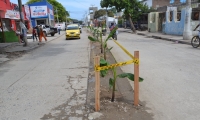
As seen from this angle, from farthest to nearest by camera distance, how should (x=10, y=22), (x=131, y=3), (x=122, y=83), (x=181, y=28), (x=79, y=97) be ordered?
1. (x=131, y=3)
2. (x=10, y=22)
3. (x=181, y=28)
4. (x=122, y=83)
5. (x=79, y=97)

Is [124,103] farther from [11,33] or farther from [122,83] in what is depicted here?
[11,33]

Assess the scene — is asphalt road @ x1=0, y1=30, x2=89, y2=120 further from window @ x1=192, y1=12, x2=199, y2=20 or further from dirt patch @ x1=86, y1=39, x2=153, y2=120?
window @ x1=192, y1=12, x2=199, y2=20

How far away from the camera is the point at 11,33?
18734mm

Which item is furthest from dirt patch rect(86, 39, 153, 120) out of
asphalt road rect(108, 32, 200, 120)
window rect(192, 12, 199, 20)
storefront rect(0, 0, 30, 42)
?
window rect(192, 12, 199, 20)

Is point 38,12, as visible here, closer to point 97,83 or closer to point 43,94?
point 43,94

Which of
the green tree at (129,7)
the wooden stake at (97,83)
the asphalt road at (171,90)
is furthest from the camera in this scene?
the green tree at (129,7)

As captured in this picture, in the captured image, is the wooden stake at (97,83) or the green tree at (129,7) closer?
the wooden stake at (97,83)

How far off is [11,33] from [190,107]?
1864 centimetres

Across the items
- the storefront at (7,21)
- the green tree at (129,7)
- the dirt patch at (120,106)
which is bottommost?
the dirt patch at (120,106)

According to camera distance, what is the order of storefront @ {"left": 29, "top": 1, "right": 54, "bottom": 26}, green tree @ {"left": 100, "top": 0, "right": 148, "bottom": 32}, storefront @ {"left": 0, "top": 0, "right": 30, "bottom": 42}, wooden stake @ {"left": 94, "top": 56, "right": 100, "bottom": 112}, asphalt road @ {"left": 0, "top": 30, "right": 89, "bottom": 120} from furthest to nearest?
storefront @ {"left": 29, "top": 1, "right": 54, "bottom": 26} → green tree @ {"left": 100, "top": 0, "right": 148, "bottom": 32} → storefront @ {"left": 0, "top": 0, "right": 30, "bottom": 42} → asphalt road @ {"left": 0, "top": 30, "right": 89, "bottom": 120} → wooden stake @ {"left": 94, "top": 56, "right": 100, "bottom": 112}

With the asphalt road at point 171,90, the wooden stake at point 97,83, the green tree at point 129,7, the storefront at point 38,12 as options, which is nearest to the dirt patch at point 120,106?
the wooden stake at point 97,83

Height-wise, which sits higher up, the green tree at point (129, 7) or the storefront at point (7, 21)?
the green tree at point (129, 7)

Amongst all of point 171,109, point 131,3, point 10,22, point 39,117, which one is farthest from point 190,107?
point 131,3

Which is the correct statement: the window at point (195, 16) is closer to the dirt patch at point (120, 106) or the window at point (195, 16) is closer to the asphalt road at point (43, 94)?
the asphalt road at point (43, 94)
